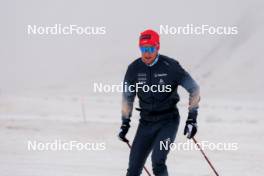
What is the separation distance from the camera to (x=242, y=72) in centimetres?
5712

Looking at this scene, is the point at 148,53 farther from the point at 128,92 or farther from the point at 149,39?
the point at 128,92

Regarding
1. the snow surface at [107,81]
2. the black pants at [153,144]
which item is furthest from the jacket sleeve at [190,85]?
the snow surface at [107,81]

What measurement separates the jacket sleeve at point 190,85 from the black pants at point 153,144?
27 cm

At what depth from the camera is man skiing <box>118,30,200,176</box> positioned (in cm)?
642

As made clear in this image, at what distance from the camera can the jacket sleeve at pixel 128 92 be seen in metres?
6.61

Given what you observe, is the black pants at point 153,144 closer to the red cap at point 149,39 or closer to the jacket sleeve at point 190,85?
the jacket sleeve at point 190,85

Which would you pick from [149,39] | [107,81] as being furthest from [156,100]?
[107,81]

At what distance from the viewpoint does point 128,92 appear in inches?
264

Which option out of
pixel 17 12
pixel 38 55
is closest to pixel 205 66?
pixel 38 55

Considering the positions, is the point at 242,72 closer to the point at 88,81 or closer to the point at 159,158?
the point at 88,81
